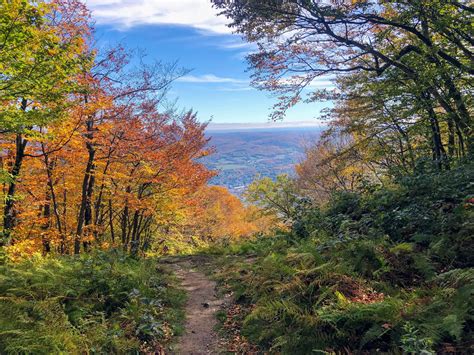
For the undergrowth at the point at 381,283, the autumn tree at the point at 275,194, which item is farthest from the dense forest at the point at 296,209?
the autumn tree at the point at 275,194

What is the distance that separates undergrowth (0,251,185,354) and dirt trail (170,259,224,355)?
0.85 ft

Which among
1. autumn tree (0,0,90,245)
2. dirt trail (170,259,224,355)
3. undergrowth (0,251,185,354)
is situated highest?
autumn tree (0,0,90,245)

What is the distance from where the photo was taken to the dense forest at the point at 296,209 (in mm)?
4062

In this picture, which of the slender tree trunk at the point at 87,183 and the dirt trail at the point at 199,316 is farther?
the slender tree trunk at the point at 87,183

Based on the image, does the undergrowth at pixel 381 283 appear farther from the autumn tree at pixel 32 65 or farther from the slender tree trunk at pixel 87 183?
the slender tree trunk at pixel 87 183

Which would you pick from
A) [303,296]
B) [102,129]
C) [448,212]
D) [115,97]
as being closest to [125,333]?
[303,296]

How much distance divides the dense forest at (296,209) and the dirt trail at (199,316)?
190mm

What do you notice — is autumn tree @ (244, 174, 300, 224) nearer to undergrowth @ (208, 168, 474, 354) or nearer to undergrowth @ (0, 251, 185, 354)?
undergrowth @ (208, 168, 474, 354)

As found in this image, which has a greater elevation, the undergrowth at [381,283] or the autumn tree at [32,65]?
the autumn tree at [32,65]

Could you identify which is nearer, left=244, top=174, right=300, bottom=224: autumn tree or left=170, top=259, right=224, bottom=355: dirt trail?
left=170, top=259, right=224, bottom=355: dirt trail

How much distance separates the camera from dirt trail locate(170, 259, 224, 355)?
4933 mm

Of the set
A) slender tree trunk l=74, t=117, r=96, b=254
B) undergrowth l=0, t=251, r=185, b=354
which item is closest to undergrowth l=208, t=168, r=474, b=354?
undergrowth l=0, t=251, r=185, b=354

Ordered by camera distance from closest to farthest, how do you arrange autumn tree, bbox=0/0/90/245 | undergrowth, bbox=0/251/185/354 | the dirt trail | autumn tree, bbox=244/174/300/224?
1. undergrowth, bbox=0/251/185/354
2. the dirt trail
3. autumn tree, bbox=0/0/90/245
4. autumn tree, bbox=244/174/300/224

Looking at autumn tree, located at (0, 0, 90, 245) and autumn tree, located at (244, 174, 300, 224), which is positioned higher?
autumn tree, located at (0, 0, 90, 245)
